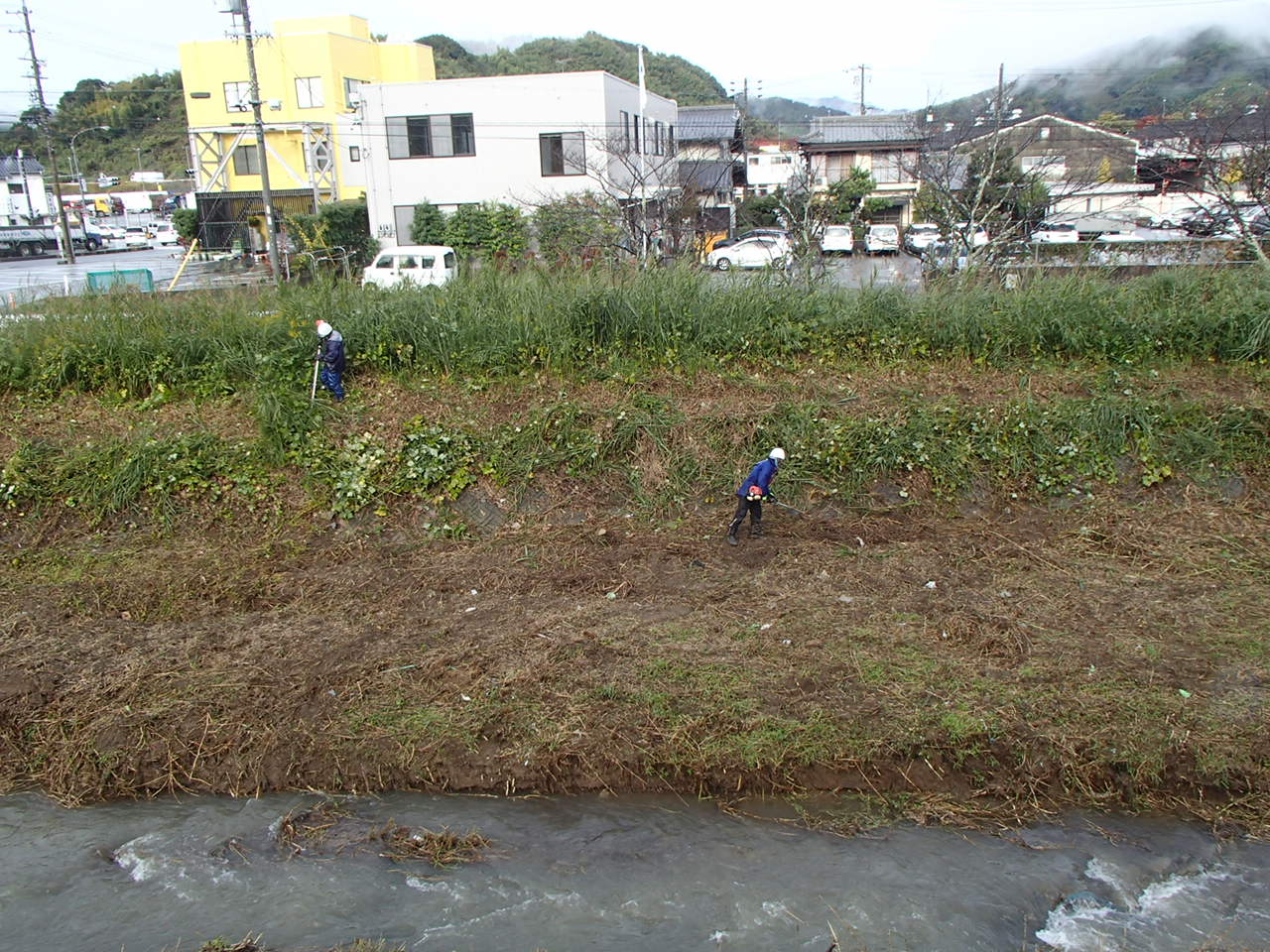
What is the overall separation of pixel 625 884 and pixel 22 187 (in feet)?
209

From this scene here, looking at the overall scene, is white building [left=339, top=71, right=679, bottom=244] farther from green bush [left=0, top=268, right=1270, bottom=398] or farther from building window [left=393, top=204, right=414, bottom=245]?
green bush [left=0, top=268, right=1270, bottom=398]

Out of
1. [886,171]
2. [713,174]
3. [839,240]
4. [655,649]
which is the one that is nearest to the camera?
[655,649]

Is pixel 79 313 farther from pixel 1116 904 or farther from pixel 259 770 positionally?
A: pixel 1116 904

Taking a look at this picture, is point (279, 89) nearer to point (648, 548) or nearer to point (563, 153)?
point (563, 153)

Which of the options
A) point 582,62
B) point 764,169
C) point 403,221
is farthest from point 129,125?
point 403,221

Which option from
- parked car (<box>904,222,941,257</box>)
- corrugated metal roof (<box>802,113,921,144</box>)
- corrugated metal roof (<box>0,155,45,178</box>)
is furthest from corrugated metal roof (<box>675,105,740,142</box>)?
corrugated metal roof (<box>0,155,45,178</box>)

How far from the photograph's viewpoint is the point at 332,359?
8.71 m

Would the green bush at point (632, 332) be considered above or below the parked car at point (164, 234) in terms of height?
below

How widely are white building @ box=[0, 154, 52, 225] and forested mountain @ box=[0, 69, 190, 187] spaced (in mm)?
14781

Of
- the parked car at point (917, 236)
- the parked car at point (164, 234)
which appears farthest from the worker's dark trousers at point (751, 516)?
the parked car at point (164, 234)

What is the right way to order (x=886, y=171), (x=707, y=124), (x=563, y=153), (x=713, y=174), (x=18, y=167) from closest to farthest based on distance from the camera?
(x=563, y=153), (x=713, y=174), (x=707, y=124), (x=886, y=171), (x=18, y=167)

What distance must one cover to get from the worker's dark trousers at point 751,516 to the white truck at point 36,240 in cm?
4198

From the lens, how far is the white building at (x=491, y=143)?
2500cm

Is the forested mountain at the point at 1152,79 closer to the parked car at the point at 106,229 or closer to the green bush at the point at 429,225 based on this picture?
the green bush at the point at 429,225
